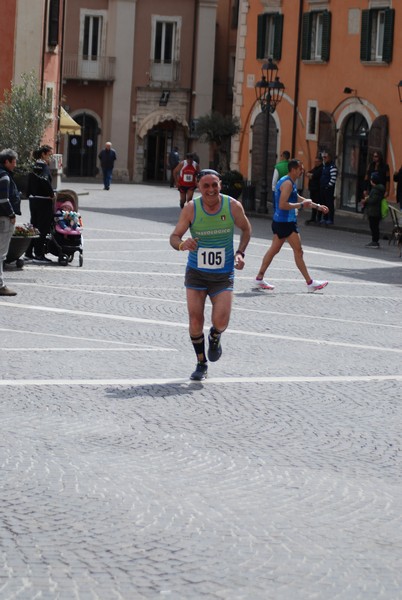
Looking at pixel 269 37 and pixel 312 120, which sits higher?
pixel 269 37

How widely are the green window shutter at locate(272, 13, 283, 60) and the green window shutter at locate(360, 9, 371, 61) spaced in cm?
558

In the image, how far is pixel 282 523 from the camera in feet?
25.9

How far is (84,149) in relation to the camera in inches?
2694

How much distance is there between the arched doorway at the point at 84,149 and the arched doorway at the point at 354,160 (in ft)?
83.5

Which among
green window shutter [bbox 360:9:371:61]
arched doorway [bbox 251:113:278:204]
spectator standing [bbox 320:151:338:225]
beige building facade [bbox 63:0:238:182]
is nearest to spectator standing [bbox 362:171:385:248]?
spectator standing [bbox 320:151:338:225]

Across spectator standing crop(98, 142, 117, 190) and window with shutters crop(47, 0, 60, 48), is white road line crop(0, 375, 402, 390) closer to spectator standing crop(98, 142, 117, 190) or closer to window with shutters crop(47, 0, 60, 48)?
window with shutters crop(47, 0, 60, 48)

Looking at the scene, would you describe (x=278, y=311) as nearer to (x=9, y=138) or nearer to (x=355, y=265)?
(x=355, y=265)

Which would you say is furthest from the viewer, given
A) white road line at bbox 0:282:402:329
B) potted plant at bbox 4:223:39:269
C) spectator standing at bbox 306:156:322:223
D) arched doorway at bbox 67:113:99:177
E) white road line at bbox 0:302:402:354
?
arched doorway at bbox 67:113:99:177

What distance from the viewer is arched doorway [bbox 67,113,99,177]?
6800cm

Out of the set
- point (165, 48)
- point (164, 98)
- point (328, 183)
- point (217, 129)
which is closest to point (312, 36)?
point (328, 183)

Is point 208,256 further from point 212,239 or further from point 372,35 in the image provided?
point 372,35

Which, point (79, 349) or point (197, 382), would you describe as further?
point (79, 349)

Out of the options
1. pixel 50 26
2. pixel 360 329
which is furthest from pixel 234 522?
pixel 50 26

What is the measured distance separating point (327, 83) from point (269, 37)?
190 inches
